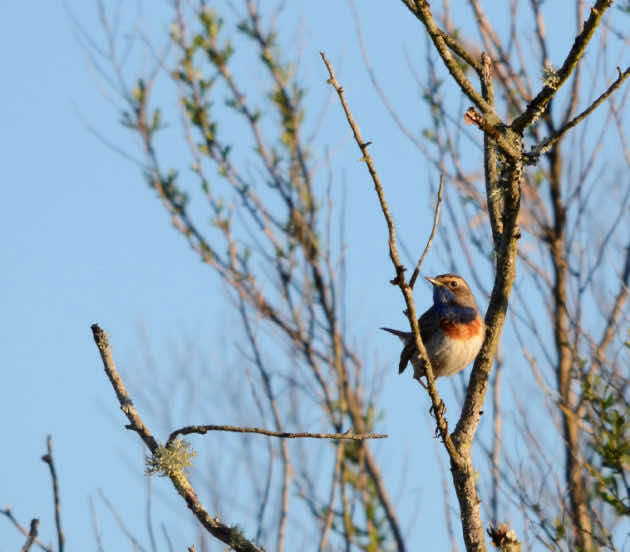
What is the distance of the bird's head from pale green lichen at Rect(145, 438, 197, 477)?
411 centimetres

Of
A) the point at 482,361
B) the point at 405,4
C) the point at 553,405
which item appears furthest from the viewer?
the point at 553,405

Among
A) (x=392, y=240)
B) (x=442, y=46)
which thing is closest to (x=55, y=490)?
(x=392, y=240)

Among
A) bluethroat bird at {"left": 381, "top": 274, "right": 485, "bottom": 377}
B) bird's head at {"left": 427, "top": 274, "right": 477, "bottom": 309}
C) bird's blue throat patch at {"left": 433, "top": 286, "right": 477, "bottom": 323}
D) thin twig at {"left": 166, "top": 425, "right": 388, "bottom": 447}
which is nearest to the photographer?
thin twig at {"left": 166, "top": 425, "right": 388, "bottom": 447}

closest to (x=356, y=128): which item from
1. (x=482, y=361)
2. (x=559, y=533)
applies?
(x=482, y=361)

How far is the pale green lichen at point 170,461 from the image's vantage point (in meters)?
3.78

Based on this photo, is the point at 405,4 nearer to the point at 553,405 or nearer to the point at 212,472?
the point at 553,405

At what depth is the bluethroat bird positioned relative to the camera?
23.4ft

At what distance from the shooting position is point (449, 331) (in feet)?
23.7

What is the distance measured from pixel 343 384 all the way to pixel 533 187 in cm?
266

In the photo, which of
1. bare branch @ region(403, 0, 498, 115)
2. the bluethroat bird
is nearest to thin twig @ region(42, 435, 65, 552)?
Result: bare branch @ region(403, 0, 498, 115)

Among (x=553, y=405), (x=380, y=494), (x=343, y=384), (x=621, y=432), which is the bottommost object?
(x=621, y=432)

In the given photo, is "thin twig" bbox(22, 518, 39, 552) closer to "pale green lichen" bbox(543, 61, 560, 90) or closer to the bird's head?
"pale green lichen" bbox(543, 61, 560, 90)

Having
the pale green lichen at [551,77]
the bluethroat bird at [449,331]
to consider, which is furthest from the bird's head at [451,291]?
the pale green lichen at [551,77]

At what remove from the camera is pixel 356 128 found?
11.4 ft
